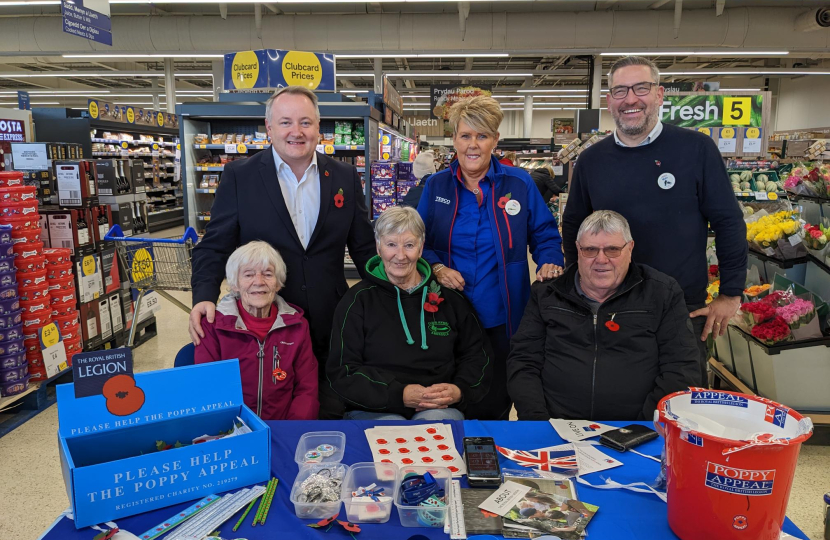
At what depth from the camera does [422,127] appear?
16.9 m

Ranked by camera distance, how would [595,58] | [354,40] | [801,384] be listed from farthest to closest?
1. [595,58]
2. [354,40]
3. [801,384]

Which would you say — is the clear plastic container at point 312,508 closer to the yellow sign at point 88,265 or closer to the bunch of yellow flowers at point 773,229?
the bunch of yellow flowers at point 773,229

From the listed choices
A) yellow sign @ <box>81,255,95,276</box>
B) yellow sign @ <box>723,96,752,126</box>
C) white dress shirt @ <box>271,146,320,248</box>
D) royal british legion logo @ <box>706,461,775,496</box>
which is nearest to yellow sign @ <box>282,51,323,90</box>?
yellow sign @ <box>81,255,95,276</box>

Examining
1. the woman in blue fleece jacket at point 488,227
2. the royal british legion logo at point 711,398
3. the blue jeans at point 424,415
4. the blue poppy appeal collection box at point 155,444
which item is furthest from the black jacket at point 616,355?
the blue poppy appeal collection box at point 155,444

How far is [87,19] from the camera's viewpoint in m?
7.66

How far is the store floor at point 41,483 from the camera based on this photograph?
2.61 meters

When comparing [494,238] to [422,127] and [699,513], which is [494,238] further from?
[422,127]

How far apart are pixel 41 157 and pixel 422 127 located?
13209 mm

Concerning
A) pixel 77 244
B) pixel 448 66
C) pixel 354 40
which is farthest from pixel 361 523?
pixel 448 66

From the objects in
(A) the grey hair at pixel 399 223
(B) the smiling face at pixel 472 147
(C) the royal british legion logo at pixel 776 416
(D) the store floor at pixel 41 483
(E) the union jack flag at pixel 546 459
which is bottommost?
(D) the store floor at pixel 41 483

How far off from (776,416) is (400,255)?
1373 millimetres

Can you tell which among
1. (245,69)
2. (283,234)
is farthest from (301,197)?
(245,69)

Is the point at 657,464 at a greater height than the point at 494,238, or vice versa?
the point at 494,238

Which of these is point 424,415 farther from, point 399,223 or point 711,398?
point 711,398
